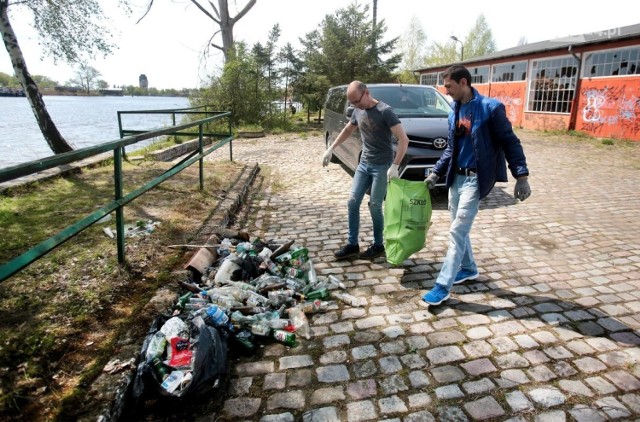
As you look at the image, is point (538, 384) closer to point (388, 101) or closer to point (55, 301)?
point (55, 301)

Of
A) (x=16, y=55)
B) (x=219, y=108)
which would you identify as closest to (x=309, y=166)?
(x=16, y=55)

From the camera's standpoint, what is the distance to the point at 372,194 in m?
4.46

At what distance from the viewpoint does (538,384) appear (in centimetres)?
253

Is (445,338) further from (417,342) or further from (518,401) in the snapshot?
(518,401)

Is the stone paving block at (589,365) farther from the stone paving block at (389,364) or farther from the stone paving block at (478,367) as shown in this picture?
the stone paving block at (389,364)

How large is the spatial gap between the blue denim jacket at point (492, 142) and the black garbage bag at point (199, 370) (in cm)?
230

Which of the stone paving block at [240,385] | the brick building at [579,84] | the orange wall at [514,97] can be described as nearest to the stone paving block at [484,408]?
the stone paving block at [240,385]

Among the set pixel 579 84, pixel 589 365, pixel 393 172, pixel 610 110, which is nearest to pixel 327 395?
pixel 589 365

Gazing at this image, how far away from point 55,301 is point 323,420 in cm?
222

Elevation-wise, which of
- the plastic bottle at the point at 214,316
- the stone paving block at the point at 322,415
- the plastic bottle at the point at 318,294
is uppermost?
the plastic bottle at the point at 214,316

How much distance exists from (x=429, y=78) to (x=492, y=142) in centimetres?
3165

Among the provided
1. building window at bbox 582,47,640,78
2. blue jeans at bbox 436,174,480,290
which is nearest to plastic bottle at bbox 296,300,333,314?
blue jeans at bbox 436,174,480,290

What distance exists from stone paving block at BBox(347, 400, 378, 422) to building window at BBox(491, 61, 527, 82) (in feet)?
72.3

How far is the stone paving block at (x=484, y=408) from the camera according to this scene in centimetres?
229
